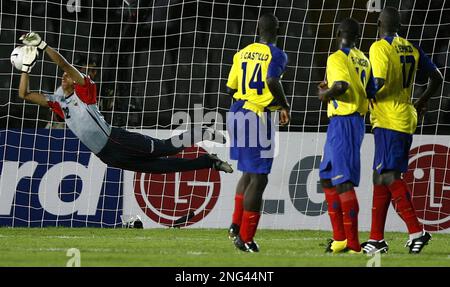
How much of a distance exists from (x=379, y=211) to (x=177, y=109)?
5721 millimetres

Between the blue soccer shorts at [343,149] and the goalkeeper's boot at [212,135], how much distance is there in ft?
14.0

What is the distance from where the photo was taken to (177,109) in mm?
14648

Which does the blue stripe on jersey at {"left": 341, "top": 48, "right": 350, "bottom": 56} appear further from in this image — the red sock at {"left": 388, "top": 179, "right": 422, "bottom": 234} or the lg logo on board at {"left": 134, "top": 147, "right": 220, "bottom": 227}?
the lg logo on board at {"left": 134, "top": 147, "right": 220, "bottom": 227}

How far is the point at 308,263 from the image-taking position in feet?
26.5

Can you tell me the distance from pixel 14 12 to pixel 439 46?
20.3 ft

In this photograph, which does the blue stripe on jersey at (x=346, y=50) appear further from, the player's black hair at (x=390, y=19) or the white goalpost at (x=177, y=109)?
the white goalpost at (x=177, y=109)

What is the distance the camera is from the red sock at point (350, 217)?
888 cm

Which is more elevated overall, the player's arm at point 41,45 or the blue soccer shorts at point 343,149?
the player's arm at point 41,45

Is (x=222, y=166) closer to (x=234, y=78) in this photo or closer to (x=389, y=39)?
(x=234, y=78)

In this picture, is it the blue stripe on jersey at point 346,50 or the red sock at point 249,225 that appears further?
the red sock at point 249,225

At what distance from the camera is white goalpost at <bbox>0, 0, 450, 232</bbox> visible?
13.7 metres

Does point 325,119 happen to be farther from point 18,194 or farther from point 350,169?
point 350,169

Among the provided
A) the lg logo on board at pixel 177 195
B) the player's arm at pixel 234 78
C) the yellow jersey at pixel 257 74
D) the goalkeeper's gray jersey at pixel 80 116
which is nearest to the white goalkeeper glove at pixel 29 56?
the goalkeeper's gray jersey at pixel 80 116
